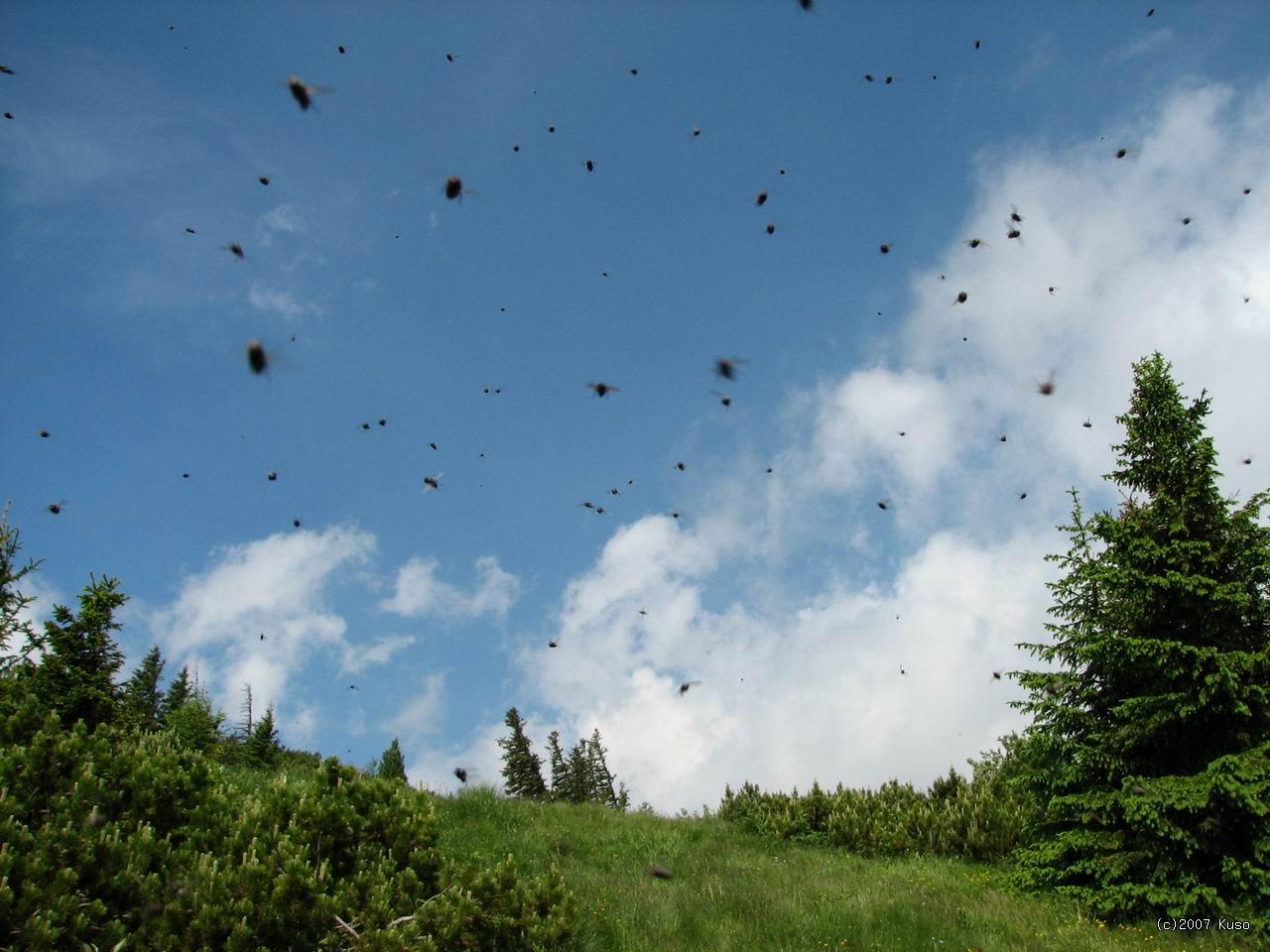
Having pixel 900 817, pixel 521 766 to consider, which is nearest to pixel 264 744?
pixel 521 766

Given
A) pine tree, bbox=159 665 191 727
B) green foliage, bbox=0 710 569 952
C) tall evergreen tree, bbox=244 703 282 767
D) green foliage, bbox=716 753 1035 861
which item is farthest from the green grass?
pine tree, bbox=159 665 191 727

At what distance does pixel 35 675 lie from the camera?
16828 mm

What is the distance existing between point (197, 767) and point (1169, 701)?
48.3 ft

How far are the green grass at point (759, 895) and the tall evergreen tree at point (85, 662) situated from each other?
357 inches

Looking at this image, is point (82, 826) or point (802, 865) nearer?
point (82, 826)

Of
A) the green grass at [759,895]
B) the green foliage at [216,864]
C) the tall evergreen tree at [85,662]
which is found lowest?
the green grass at [759,895]

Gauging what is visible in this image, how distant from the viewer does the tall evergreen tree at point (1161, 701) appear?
10.8 meters

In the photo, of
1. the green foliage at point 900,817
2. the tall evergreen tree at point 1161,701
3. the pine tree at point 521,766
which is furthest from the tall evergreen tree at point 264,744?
the tall evergreen tree at point 1161,701

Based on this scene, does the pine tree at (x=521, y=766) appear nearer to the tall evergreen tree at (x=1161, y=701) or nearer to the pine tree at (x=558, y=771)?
the pine tree at (x=558, y=771)

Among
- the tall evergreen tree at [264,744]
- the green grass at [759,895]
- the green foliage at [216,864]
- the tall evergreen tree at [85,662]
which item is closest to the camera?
the green foliage at [216,864]

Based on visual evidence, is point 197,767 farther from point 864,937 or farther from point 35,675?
point 35,675

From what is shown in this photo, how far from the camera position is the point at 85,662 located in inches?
693

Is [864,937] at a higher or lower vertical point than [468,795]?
lower

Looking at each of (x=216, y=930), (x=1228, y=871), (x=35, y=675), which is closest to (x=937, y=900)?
(x=1228, y=871)
